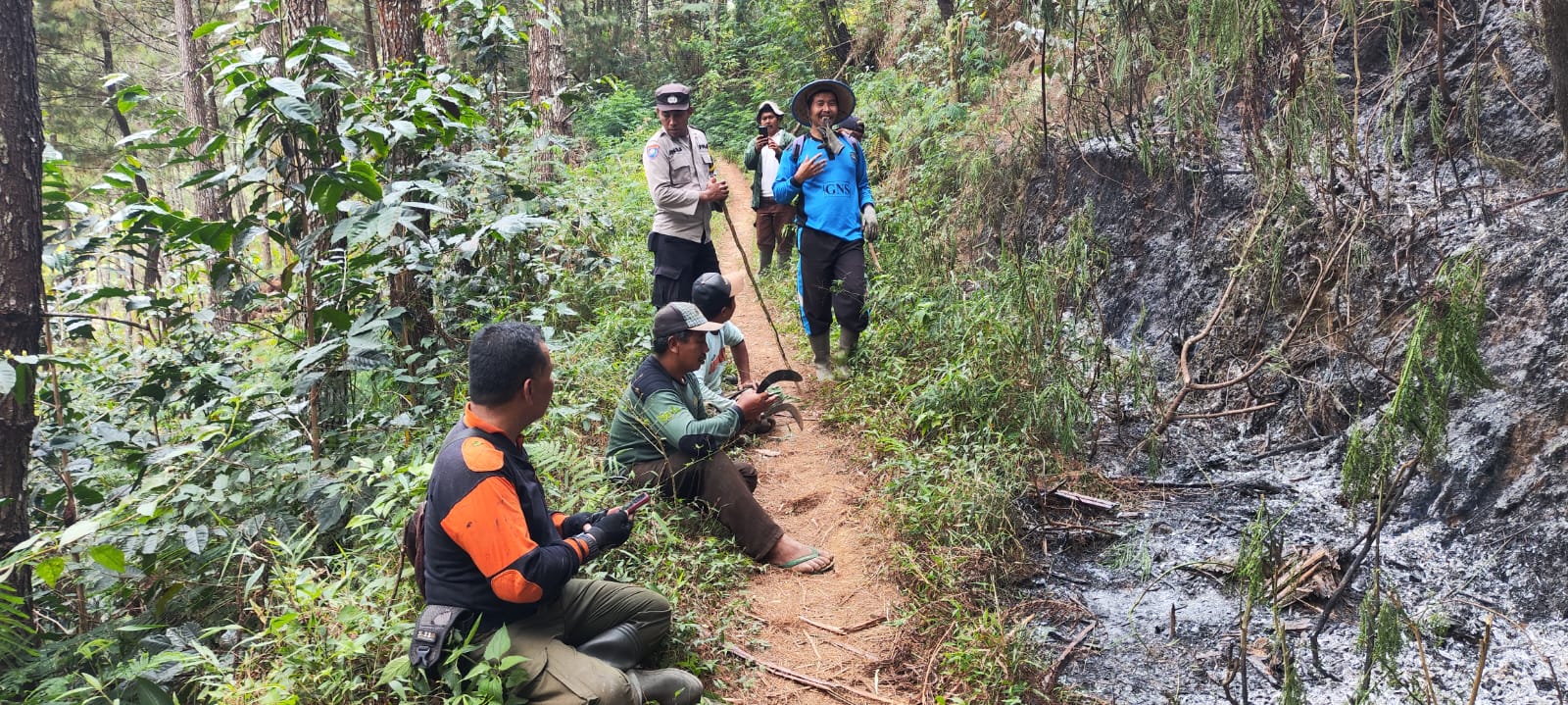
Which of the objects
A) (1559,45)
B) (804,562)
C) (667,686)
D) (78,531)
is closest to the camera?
(1559,45)

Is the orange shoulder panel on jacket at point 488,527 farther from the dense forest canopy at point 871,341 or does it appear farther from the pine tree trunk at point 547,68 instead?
the pine tree trunk at point 547,68

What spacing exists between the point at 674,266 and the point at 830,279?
1.24m

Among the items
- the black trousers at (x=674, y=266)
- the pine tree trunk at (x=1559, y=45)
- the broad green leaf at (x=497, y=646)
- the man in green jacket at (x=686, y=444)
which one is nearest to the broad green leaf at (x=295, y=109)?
the man in green jacket at (x=686, y=444)

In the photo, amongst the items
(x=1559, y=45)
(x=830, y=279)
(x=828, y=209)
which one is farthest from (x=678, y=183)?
(x=1559, y=45)

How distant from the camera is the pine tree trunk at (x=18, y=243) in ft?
12.1

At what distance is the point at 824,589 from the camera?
4.28 m

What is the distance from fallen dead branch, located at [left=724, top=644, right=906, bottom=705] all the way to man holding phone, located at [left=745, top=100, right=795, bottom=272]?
524 centimetres

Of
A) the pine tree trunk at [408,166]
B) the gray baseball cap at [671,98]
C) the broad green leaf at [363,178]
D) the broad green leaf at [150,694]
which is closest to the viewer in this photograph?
the broad green leaf at [150,694]

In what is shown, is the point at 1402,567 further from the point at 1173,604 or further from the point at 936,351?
the point at 936,351

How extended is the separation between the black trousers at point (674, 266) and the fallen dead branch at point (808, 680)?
3069mm

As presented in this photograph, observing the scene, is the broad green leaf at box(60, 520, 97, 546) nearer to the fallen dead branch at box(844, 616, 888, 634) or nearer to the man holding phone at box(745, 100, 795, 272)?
the fallen dead branch at box(844, 616, 888, 634)

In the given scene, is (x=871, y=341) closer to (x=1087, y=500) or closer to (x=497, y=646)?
(x=1087, y=500)

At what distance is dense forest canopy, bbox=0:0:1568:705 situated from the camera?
11.0 ft

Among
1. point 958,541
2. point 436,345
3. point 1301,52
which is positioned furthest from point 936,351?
point 436,345
